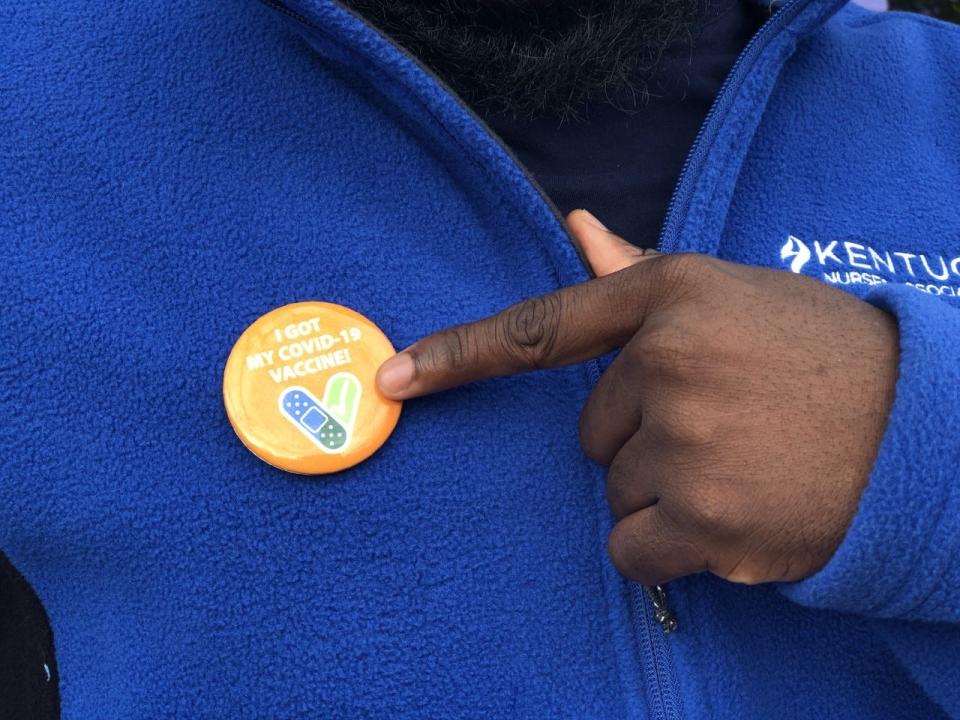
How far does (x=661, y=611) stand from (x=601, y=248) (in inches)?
17.4

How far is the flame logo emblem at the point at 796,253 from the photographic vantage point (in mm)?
1102

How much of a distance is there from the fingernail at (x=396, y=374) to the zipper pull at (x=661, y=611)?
0.37m

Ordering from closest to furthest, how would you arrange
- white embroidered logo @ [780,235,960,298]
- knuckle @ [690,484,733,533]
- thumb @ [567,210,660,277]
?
knuckle @ [690,484,733,533] < thumb @ [567,210,660,277] < white embroidered logo @ [780,235,960,298]

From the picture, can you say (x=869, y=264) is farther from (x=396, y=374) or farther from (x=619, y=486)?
(x=396, y=374)

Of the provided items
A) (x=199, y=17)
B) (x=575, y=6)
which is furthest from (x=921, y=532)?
(x=199, y=17)

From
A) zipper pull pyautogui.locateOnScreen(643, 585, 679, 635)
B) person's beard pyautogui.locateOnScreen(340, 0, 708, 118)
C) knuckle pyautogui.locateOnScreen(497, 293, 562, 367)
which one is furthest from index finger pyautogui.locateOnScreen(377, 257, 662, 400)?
person's beard pyautogui.locateOnScreen(340, 0, 708, 118)

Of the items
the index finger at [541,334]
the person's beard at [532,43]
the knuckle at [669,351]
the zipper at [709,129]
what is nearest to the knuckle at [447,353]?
the index finger at [541,334]

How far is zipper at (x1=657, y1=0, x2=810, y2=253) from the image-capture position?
3.38 ft

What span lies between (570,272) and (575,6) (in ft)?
1.40

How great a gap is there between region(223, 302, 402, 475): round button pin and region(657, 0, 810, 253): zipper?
409 millimetres

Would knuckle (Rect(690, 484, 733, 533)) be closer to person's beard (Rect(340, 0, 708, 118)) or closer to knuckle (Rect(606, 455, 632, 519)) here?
knuckle (Rect(606, 455, 632, 519))

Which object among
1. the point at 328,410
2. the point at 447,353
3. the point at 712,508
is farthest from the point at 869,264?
the point at 328,410

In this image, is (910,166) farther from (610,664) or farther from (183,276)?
(183,276)

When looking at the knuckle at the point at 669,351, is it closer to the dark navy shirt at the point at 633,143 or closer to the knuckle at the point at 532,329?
the knuckle at the point at 532,329
